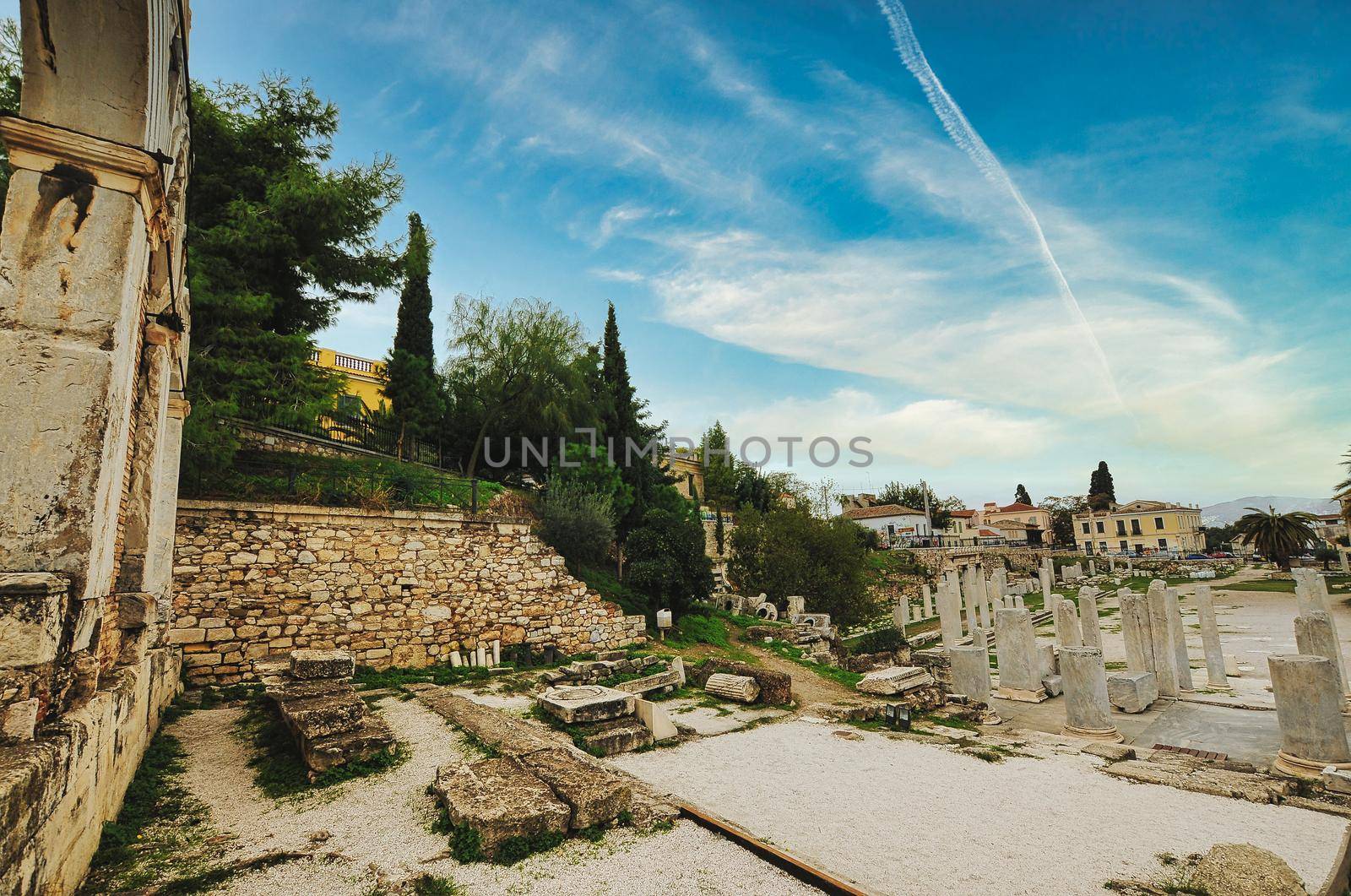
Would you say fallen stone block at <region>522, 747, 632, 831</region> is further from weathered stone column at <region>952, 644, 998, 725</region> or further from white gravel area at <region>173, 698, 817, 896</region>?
weathered stone column at <region>952, 644, 998, 725</region>

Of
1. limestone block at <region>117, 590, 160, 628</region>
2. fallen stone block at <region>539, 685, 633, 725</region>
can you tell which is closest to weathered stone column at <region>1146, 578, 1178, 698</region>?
fallen stone block at <region>539, 685, 633, 725</region>

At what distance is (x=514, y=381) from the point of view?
2094 cm

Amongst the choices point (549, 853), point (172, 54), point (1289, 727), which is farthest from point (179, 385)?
point (1289, 727)

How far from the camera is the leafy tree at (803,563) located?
22453 millimetres

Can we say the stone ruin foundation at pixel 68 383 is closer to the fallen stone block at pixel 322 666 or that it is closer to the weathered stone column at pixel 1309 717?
the fallen stone block at pixel 322 666

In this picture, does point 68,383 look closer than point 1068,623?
Yes

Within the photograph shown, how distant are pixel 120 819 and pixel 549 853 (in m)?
2.99

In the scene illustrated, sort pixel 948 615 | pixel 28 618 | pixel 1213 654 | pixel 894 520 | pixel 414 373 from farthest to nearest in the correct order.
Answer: pixel 894 520 → pixel 414 373 → pixel 948 615 → pixel 1213 654 → pixel 28 618

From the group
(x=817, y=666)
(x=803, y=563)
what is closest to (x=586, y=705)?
(x=817, y=666)

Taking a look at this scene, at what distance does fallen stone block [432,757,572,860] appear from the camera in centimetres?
369

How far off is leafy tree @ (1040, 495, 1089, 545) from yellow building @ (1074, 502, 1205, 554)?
266 cm

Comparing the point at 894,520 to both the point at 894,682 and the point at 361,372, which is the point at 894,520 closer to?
the point at 361,372

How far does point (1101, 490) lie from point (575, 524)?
79954mm

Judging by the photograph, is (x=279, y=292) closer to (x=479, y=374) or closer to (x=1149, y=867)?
(x=479, y=374)
